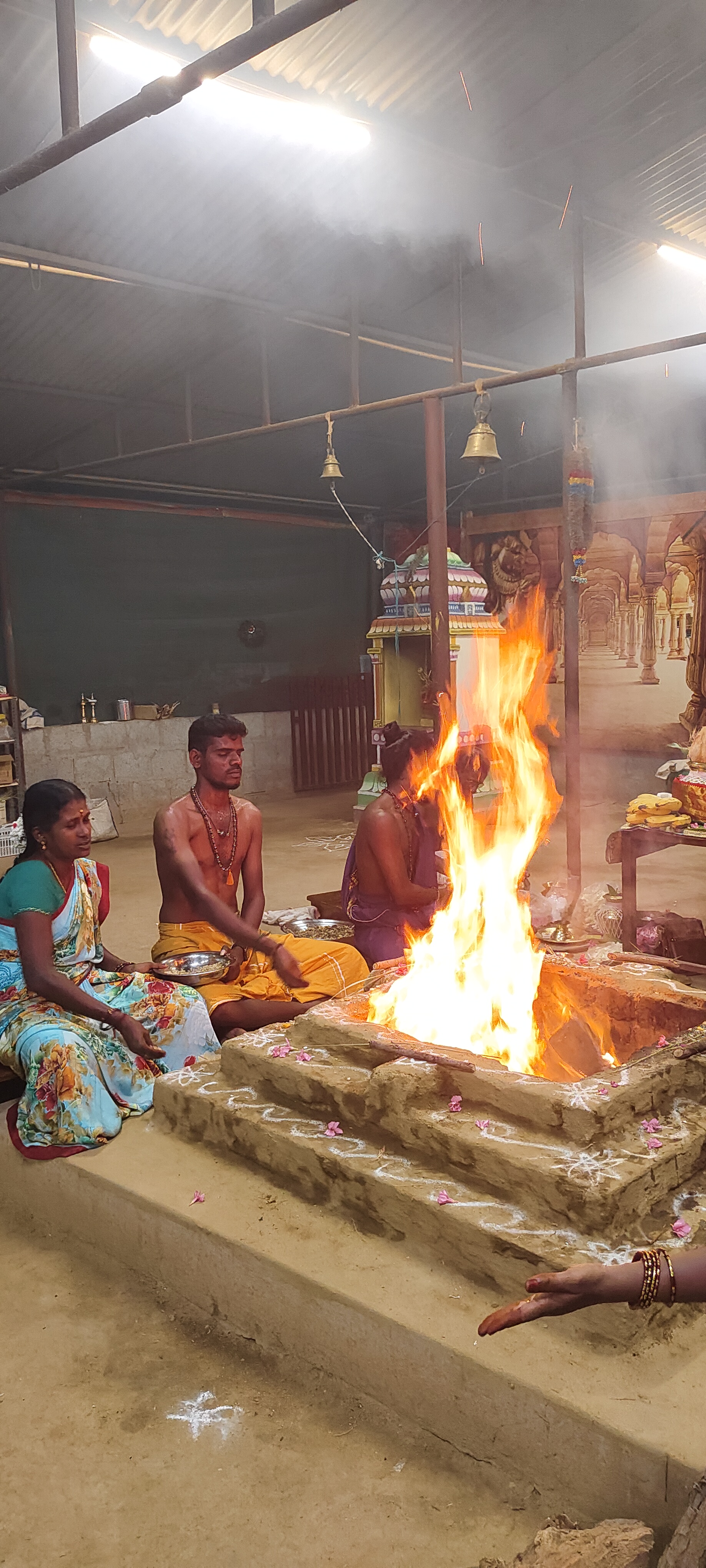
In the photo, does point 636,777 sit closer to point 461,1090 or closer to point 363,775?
point 363,775

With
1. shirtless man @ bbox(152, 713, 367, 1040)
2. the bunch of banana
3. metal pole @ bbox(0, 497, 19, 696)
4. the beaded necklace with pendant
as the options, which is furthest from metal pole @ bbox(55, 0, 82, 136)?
metal pole @ bbox(0, 497, 19, 696)

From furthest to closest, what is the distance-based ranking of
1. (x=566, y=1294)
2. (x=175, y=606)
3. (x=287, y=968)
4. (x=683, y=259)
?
(x=175, y=606) → (x=683, y=259) → (x=287, y=968) → (x=566, y=1294)

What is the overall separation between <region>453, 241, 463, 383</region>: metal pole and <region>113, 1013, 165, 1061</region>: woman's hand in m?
4.59

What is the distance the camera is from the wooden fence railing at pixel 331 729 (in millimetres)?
13477

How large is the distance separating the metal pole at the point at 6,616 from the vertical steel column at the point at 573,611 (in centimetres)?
636

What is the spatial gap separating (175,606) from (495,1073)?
10.4 metres

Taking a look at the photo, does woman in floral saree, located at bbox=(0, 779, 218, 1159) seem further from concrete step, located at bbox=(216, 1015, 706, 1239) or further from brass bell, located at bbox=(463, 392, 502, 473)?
brass bell, located at bbox=(463, 392, 502, 473)

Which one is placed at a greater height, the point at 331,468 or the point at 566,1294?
the point at 331,468

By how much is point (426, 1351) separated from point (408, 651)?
28.7 feet

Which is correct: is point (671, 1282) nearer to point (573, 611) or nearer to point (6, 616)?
point (573, 611)

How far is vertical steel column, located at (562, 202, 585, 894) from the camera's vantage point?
605 centimetres

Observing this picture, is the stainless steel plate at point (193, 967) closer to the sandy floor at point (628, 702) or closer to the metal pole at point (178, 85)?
the metal pole at point (178, 85)

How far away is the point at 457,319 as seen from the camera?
6.57m

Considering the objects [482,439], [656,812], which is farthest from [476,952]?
[482,439]
